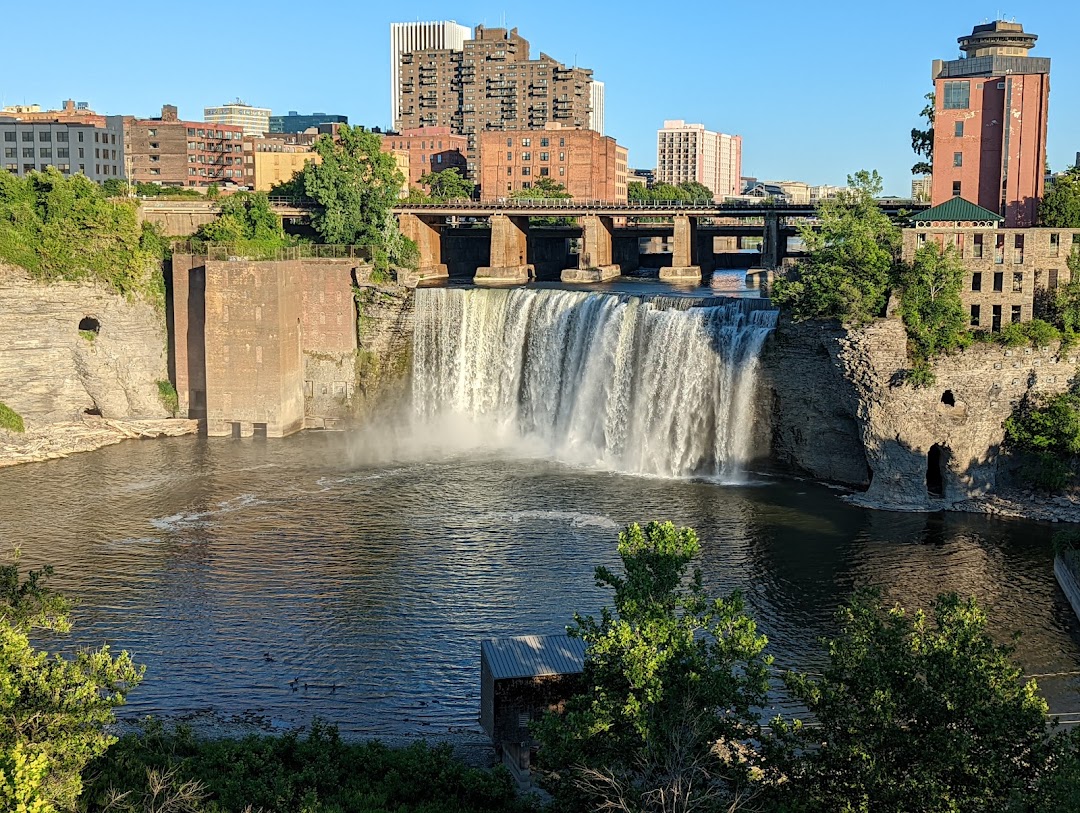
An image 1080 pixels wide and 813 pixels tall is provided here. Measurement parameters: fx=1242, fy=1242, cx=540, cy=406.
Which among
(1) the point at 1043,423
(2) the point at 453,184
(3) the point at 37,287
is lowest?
(1) the point at 1043,423

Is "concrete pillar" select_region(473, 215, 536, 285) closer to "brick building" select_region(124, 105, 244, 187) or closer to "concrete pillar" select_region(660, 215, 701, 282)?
"concrete pillar" select_region(660, 215, 701, 282)

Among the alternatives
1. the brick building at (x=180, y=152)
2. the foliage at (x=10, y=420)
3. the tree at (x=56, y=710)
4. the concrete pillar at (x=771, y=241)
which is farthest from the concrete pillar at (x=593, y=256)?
the tree at (x=56, y=710)

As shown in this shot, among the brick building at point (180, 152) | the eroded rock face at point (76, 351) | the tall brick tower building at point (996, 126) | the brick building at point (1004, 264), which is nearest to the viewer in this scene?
the brick building at point (1004, 264)

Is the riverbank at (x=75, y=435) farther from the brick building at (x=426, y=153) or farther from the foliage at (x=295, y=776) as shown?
the brick building at (x=426, y=153)

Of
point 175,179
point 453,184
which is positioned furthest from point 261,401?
point 175,179

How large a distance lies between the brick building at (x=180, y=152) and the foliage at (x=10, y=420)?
75432 mm

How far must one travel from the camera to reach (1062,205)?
167 ft

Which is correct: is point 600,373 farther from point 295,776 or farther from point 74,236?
point 295,776

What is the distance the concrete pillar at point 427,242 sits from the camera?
264 feet

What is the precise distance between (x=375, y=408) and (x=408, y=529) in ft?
65.6

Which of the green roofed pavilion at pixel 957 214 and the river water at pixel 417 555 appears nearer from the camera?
the river water at pixel 417 555

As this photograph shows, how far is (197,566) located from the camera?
40.0 meters

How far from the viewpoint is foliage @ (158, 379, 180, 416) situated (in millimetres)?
62500

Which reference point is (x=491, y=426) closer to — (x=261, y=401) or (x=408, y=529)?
(x=261, y=401)
